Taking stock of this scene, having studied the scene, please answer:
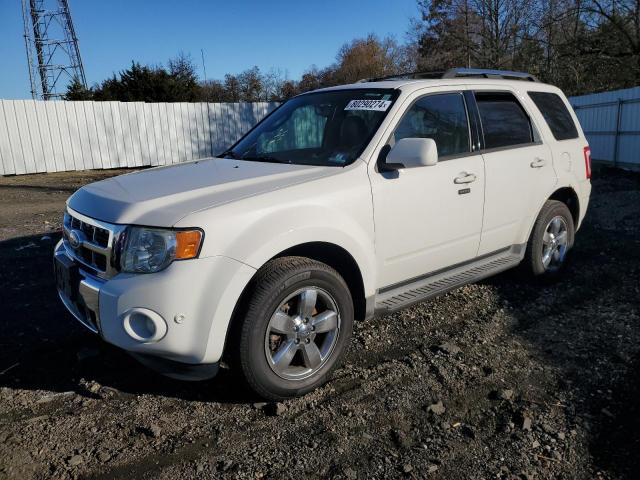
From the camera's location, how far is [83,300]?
2830 millimetres

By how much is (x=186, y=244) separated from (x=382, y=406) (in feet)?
4.82

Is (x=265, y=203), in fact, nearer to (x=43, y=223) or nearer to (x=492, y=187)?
(x=492, y=187)

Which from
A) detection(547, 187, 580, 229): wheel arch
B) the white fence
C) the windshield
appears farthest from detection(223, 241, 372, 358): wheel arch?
the white fence

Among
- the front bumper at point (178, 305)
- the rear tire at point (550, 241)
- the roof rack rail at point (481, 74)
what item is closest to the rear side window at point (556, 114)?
the roof rack rail at point (481, 74)

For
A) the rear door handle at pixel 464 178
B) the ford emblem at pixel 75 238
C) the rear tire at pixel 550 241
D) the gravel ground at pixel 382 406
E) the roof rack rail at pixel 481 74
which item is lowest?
the gravel ground at pixel 382 406

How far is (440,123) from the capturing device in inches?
155

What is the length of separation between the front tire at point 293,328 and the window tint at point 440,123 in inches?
49.4

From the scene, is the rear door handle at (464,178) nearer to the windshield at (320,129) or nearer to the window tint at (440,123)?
the window tint at (440,123)

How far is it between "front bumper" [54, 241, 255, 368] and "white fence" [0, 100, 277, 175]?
47.1 feet

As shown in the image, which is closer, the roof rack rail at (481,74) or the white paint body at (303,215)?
the white paint body at (303,215)

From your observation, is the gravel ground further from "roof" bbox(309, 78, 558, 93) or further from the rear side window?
"roof" bbox(309, 78, 558, 93)

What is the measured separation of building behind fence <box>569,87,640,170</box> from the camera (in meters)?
13.2

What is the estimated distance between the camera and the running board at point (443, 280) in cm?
354

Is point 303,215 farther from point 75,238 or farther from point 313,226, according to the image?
point 75,238
